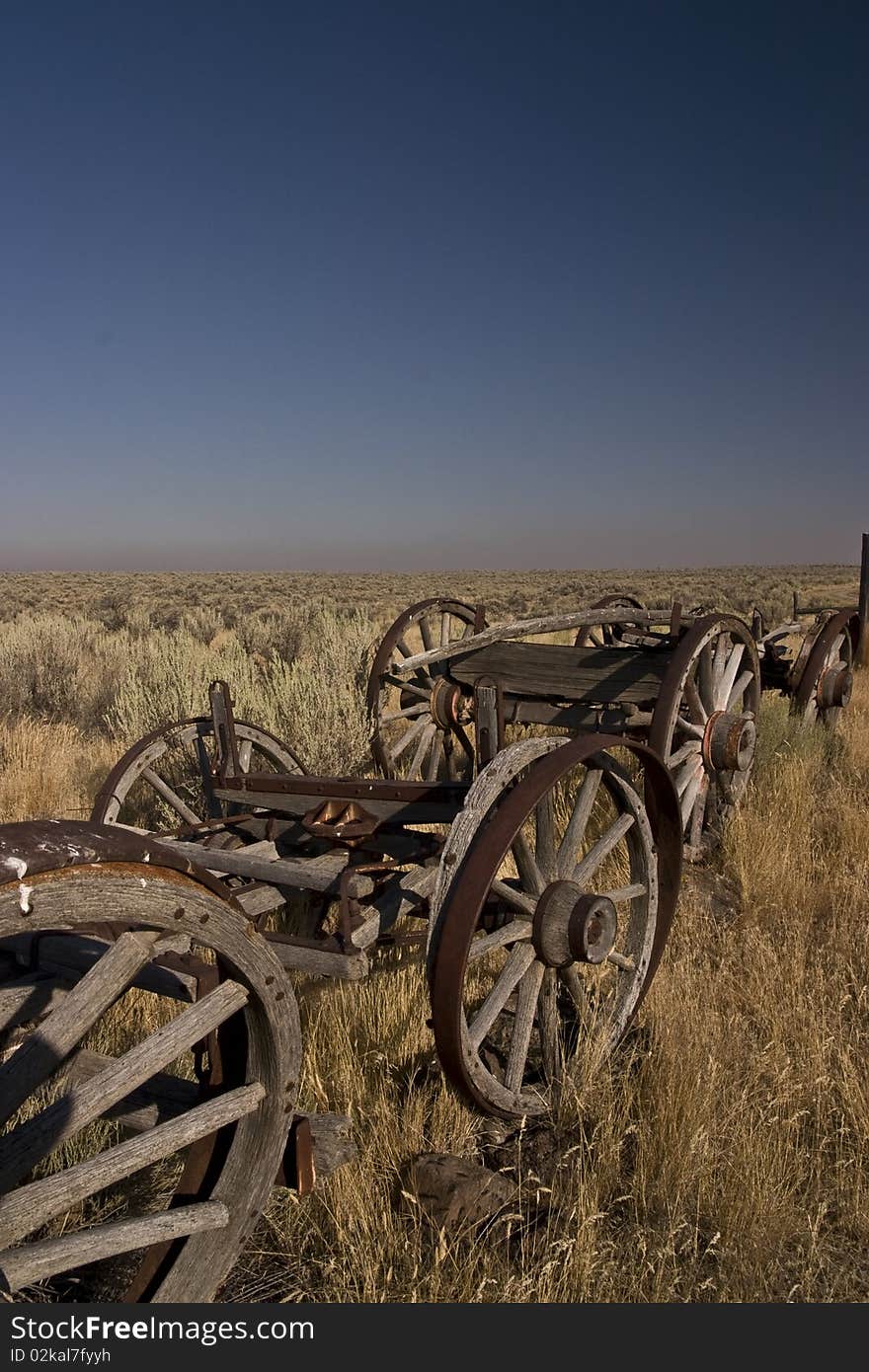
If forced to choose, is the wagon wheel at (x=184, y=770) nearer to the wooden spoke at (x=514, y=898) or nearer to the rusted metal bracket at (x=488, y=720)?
the rusted metal bracket at (x=488, y=720)

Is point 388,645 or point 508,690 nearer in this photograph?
point 508,690

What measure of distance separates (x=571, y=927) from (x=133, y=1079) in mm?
1418

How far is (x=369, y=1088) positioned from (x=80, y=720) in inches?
242

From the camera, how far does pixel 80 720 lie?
26.5 feet

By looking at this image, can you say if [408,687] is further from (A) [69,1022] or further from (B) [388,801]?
(A) [69,1022]

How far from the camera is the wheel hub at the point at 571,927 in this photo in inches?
105

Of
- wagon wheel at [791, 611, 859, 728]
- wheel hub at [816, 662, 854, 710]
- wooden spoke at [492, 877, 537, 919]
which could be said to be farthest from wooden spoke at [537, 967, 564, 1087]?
wheel hub at [816, 662, 854, 710]

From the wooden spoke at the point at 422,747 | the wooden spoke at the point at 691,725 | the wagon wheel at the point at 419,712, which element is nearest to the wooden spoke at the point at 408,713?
the wagon wheel at the point at 419,712

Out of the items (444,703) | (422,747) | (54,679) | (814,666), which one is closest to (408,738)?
(422,747)

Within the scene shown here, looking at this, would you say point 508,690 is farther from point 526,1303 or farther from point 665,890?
point 526,1303

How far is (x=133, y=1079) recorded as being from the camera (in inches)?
67.6

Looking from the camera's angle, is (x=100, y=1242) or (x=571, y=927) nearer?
(x=100, y=1242)

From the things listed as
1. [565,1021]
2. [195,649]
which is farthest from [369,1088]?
[195,649]

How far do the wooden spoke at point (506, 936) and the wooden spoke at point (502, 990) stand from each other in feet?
0.16
